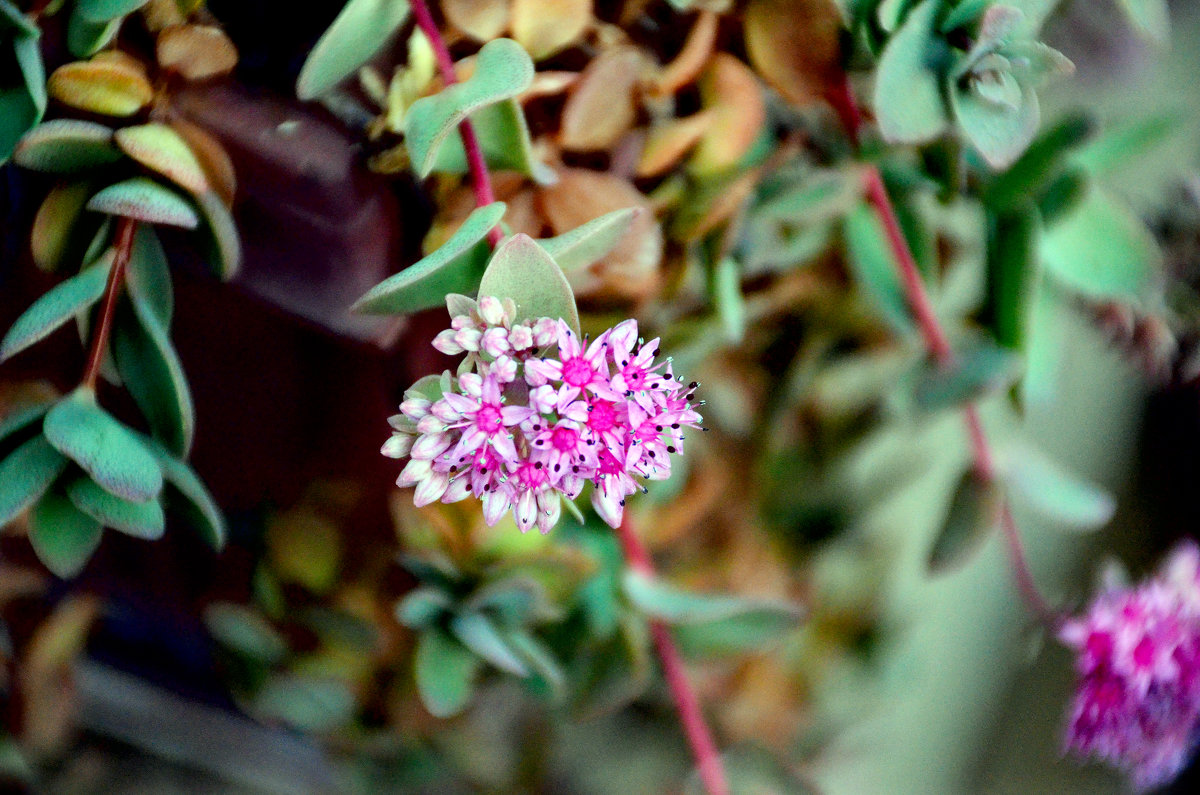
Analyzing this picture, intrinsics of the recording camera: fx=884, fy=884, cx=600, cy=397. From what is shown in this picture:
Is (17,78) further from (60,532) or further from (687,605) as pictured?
(687,605)

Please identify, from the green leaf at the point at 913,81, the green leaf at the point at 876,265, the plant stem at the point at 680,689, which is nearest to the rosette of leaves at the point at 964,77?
the green leaf at the point at 913,81

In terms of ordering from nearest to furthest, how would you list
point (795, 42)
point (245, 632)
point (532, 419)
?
1. point (532, 419)
2. point (795, 42)
3. point (245, 632)

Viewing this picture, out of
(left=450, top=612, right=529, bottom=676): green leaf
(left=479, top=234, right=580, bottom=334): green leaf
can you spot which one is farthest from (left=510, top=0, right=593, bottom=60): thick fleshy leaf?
(left=450, top=612, right=529, bottom=676): green leaf

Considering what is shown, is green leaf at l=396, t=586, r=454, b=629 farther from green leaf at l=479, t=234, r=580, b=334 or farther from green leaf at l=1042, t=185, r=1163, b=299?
green leaf at l=1042, t=185, r=1163, b=299

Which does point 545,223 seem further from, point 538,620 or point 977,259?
point 977,259

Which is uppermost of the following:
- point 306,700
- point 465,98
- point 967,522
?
point 465,98

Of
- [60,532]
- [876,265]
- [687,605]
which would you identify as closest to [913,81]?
[876,265]

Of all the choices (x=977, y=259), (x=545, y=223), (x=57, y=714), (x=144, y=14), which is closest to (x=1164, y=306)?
(x=977, y=259)

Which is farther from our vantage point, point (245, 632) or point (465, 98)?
point (245, 632)
